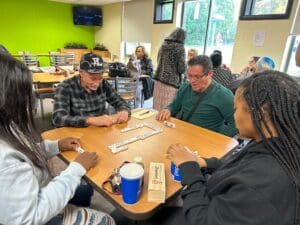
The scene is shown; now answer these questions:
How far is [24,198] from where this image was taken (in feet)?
2.13

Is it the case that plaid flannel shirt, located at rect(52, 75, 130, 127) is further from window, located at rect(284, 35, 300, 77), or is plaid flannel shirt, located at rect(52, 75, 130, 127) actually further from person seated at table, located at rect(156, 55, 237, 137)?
window, located at rect(284, 35, 300, 77)

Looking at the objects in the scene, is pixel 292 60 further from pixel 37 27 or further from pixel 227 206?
pixel 37 27

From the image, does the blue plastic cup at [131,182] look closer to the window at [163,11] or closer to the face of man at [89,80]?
the face of man at [89,80]

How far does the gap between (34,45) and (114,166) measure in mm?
7096

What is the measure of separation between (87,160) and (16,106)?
0.40m

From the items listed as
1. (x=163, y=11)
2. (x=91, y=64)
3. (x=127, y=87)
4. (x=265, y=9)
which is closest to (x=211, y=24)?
(x=265, y=9)

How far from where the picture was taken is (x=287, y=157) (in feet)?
2.12

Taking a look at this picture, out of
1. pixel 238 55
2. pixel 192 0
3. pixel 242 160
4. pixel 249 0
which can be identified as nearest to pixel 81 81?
Result: pixel 242 160

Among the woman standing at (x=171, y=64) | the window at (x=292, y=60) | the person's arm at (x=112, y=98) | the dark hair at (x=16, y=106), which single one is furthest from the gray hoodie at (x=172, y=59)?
the dark hair at (x=16, y=106)

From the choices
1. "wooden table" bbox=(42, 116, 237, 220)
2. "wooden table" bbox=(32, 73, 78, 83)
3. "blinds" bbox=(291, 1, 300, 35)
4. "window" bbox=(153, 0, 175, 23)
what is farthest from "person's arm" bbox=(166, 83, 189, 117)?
"window" bbox=(153, 0, 175, 23)

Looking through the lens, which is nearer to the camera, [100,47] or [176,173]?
[176,173]

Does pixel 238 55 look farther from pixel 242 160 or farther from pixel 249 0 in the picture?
pixel 242 160

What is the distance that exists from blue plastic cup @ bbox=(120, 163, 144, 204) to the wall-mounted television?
24.6 ft

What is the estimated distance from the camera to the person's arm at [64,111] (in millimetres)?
1473
